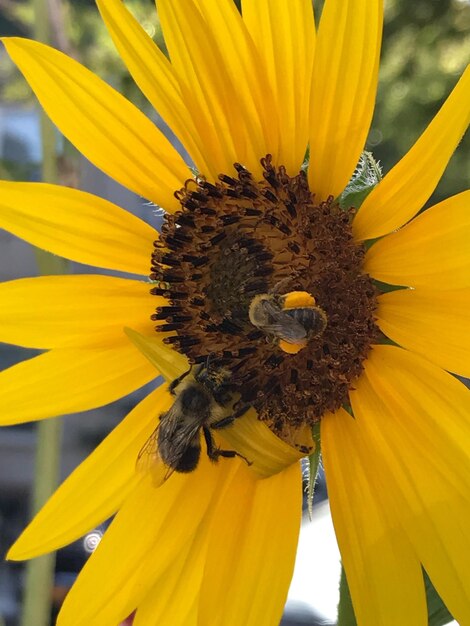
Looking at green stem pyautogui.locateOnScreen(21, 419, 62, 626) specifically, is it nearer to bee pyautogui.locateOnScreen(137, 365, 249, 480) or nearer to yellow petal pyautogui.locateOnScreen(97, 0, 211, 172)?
bee pyautogui.locateOnScreen(137, 365, 249, 480)

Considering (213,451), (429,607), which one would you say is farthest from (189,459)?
(429,607)

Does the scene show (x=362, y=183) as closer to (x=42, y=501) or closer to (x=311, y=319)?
(x=311, y=319)

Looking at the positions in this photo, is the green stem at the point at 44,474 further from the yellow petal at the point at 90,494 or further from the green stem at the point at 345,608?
the green stem at the point at 345,608

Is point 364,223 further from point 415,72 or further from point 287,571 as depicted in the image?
point 415,72

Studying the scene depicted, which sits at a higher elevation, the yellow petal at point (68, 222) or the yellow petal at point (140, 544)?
the yellow petal at point (68, 222)

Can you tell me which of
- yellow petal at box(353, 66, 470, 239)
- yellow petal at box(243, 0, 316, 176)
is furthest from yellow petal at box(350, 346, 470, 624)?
yellow petal at box(243, 0, 316, 176)

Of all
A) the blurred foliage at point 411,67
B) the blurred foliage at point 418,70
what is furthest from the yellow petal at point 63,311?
A: the blurred foliage at point 418,70

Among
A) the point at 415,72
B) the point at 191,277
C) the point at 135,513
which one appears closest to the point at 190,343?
the point at 191,277
